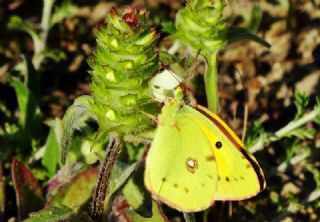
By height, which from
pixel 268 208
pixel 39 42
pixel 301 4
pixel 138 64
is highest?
pixel 138 64

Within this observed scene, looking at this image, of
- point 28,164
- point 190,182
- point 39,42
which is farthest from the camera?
point 39,42

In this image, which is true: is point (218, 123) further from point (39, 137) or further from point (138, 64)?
point (39, 137)

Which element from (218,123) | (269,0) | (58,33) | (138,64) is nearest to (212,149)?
(218,123)

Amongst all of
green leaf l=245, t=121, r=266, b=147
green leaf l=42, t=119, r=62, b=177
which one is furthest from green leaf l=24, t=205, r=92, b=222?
green leaf l=245, t=121, r=266, b=147

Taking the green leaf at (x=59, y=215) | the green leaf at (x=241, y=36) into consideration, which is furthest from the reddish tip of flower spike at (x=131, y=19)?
the green leaf at (x=241, y=36)

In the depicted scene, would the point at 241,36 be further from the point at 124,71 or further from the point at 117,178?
the point at 124,71

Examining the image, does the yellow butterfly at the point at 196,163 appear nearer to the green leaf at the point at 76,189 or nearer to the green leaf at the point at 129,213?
the green leaf at the point at 129,213
